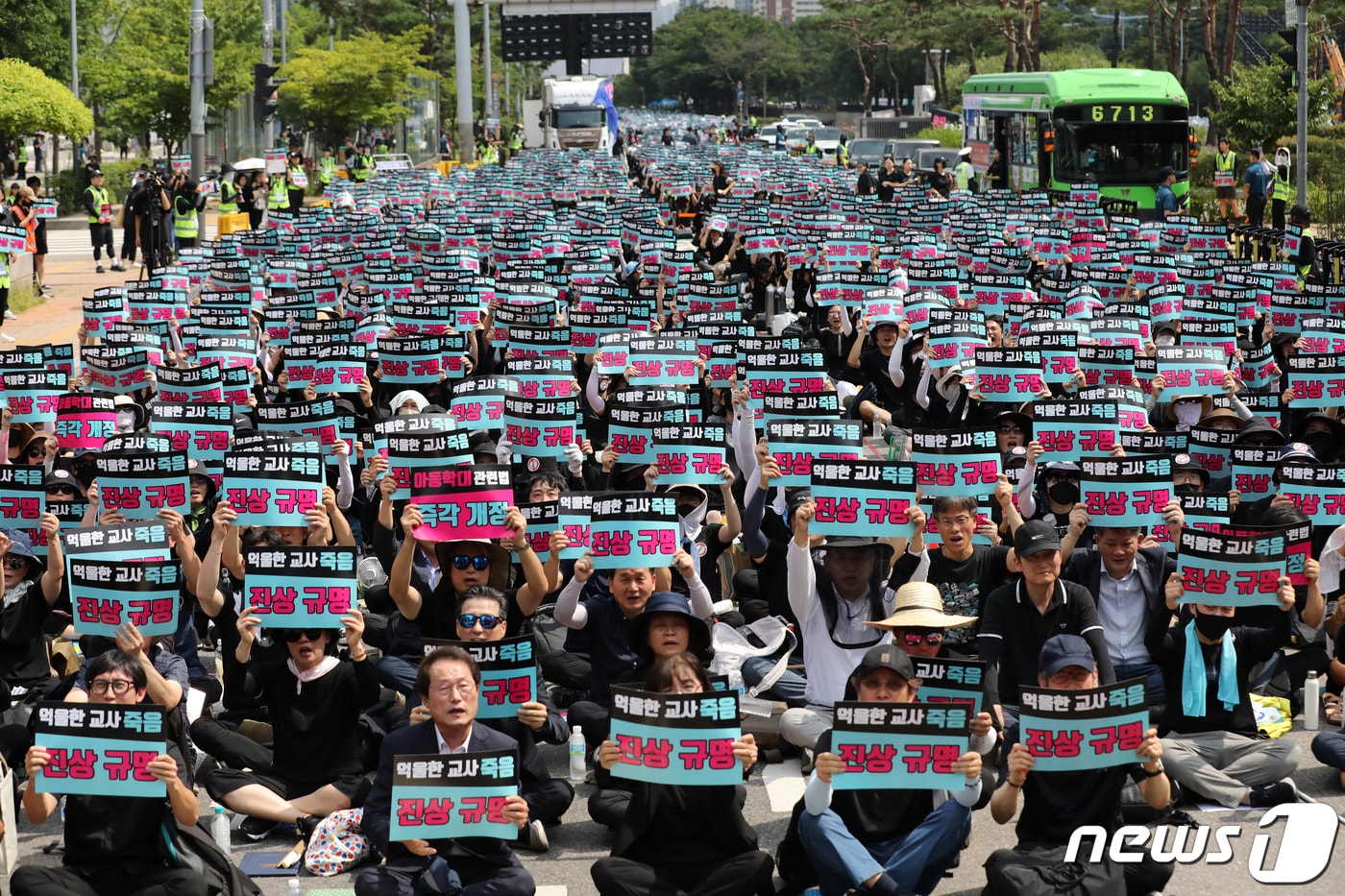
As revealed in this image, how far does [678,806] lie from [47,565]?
4206mm

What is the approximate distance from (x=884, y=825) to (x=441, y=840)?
5.96ft

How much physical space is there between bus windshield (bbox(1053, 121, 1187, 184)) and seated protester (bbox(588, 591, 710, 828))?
29988 millimetres

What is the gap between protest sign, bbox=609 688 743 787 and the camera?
7.28 m

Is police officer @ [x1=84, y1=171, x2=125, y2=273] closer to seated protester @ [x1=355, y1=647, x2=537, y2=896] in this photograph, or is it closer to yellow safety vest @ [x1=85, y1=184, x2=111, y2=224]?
yellow safety vest @ [x1=85, y1=184, x2=111, y2=224]

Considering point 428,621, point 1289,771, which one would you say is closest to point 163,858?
point 428,621

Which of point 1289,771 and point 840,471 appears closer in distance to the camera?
point 1289,771

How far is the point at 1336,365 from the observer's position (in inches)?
551

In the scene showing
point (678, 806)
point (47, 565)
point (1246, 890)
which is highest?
point (47, 565)

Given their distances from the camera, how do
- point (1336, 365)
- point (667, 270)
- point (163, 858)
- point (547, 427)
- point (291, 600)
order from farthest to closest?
1. point (667, 270)
2. point (1336, 365)
3. point (547, 427)
4. point (291, 600)
5. point (163, 858)

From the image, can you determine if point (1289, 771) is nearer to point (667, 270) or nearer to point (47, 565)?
point (47, 565)

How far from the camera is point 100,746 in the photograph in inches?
283

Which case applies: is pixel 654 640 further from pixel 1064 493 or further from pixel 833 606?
pixel 1064 493

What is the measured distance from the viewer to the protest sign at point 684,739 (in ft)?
23.9

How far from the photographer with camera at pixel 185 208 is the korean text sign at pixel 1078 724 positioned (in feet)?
87.5
